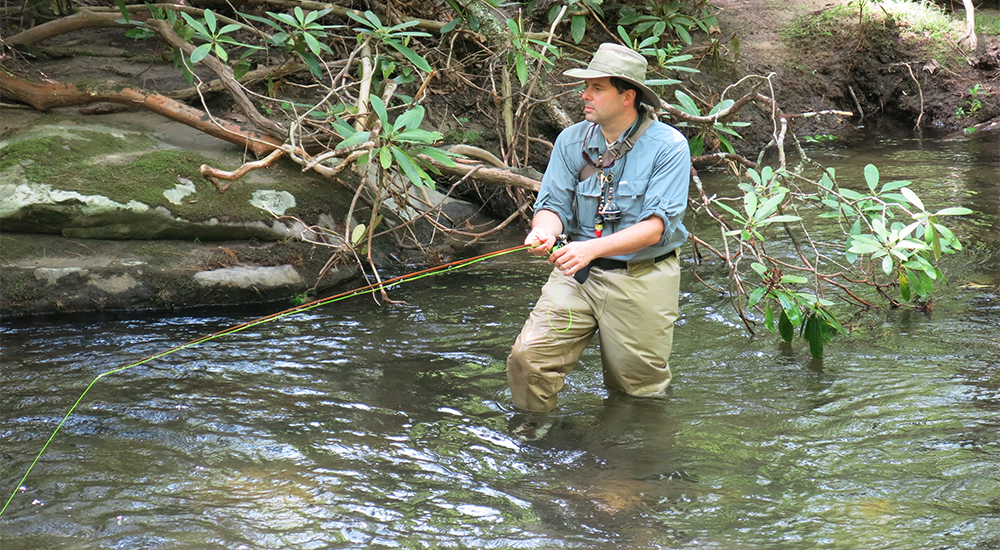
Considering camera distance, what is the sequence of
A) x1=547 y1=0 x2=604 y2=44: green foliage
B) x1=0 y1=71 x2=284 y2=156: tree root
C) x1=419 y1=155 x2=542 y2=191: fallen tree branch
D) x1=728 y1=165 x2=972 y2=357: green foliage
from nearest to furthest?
x1=728 y1=165 x2=972 y2=357: green foliage → x1=419 y1=155 x2=542 y2=191: fallen tree branch → x1=0 y1=71 x2=284 y2=156: tree root → x1=547 y1=0 x2=604 y2=44: green foliage

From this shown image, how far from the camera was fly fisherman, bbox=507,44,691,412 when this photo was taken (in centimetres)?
385

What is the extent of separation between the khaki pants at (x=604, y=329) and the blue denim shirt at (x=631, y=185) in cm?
15

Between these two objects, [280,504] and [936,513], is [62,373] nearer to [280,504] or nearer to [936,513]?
[280,504]

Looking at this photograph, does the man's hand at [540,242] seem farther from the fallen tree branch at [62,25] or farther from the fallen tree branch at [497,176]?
the fallen tree branch at [62,25]

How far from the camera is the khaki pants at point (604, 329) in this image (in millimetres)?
4020

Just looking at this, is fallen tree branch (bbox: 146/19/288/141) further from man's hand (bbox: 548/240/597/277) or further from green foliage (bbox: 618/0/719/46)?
green foliage (bbox: 618/0/719/46)

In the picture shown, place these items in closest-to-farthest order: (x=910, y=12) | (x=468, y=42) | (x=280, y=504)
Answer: (x=280, y=504) → (x=468, y=42) → (x=910, y=12)

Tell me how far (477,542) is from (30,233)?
14.9 feet

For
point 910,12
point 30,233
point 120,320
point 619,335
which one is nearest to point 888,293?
point 619,335

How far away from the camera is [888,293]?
5891 millimetres

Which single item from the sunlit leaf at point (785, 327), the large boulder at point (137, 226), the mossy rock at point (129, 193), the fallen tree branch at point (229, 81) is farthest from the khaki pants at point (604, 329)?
the fallen tree branch at point (229, 81)

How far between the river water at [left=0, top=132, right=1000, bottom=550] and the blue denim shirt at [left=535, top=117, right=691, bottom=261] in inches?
37.3

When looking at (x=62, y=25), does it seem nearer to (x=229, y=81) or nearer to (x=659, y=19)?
(x=229, y=81)

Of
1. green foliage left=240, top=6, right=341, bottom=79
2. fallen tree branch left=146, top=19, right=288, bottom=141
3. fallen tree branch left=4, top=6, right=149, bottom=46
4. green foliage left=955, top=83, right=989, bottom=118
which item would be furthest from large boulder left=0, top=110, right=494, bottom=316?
green foliage left=955, top=83, right=989, bottom=118
